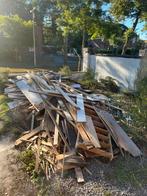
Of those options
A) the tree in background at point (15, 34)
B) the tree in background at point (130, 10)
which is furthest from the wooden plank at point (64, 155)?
the tree in background at point (15, 34)

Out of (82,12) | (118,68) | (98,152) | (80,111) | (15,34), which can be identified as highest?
(82,12)

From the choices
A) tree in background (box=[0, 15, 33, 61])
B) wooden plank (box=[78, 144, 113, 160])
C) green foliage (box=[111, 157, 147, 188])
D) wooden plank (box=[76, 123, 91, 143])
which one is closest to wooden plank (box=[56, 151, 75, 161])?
wooden plank (box=[78, 144, 113, 160])

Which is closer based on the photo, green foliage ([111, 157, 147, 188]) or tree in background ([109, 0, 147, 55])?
green foliage ([111, 157, 147, 188])

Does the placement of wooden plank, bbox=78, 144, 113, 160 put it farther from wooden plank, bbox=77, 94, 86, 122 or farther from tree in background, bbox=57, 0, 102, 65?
tree in background, bbox=57, 0, 102, 65

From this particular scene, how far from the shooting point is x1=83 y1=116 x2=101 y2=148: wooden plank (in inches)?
150

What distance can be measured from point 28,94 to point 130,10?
6.48m

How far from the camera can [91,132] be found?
13.5ft

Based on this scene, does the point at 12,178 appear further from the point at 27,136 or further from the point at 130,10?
the point at 130,10

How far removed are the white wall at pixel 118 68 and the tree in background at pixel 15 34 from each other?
11612 mm

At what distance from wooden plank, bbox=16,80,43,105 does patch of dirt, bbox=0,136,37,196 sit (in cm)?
169

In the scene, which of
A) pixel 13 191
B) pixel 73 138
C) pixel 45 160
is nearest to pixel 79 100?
pixel 73 138

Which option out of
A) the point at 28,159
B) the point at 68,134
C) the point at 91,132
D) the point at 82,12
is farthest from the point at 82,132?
the point at 82,12

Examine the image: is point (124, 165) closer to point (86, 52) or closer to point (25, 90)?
point (25, 90)

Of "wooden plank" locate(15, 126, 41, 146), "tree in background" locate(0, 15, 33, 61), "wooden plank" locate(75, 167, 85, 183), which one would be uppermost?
"tree in background" locate(0, 15, 33, 61)
